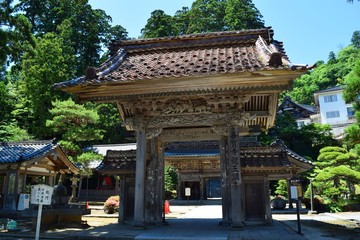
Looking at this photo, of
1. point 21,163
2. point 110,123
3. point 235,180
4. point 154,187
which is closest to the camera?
point 235,180

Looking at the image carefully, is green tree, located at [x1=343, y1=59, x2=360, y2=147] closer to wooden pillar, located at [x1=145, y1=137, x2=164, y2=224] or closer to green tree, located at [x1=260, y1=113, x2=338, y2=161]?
wooden pillar, located at [x1=145, y1=137, x2=164, y2=224]

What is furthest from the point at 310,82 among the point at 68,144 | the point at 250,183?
the point at 250,183

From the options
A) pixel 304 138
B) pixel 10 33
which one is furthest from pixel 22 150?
pixel 304 138

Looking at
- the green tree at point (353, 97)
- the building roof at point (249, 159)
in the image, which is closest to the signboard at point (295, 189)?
the building roof at point (249, 159)

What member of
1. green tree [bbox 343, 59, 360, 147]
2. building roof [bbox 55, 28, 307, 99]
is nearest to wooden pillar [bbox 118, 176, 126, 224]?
building roof [bbox 55, 28, 307, 99]

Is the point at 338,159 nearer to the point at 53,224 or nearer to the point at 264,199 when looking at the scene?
the point at 264,199

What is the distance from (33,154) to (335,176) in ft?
69.7

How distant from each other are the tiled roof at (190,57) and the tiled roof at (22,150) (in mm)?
11210

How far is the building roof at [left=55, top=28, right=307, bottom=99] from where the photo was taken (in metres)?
8.60

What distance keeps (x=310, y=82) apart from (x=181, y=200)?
59.2m

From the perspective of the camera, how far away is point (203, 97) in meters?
9.58

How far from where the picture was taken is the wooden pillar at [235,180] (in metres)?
8.83

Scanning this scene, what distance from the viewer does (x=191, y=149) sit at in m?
29.4

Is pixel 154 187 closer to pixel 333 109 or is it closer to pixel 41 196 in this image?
pixel 41 196
